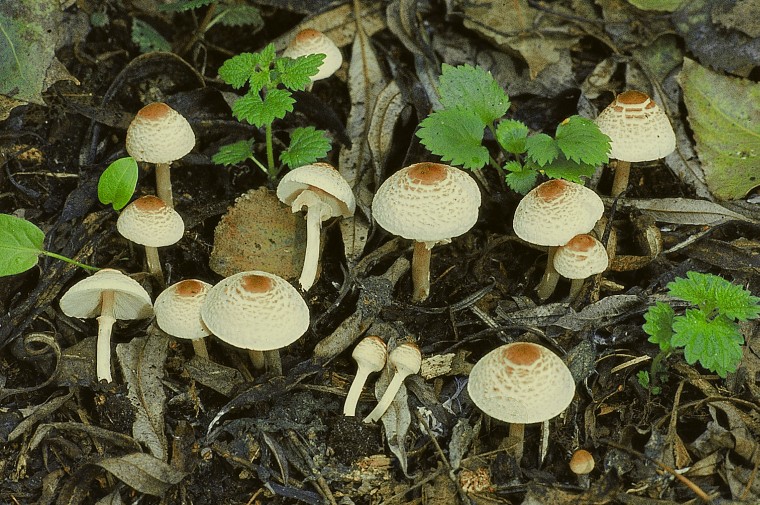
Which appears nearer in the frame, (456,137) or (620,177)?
(456,137)

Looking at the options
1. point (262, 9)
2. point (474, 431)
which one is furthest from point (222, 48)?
point (474, 431)

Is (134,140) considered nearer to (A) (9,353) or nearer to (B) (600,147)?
(A) (9,353)

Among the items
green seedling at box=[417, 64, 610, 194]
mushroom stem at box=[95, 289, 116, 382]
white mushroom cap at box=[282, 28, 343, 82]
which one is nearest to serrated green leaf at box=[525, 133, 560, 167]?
green seedling at box=[417, 64, 610, 194]

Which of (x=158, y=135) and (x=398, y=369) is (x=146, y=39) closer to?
(x=158, y=135)

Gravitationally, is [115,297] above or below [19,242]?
below

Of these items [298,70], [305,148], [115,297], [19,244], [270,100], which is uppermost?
[298,70]

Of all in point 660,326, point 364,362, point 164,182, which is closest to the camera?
point 660,326

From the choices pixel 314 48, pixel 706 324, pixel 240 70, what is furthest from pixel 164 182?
pixel 706 324
